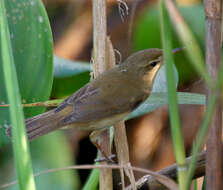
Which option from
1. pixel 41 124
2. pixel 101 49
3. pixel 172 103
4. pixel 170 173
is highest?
pixel 101 49

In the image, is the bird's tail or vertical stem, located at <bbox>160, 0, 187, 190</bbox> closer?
vertical stem, located at <bbox>160, 0, 187, 190</bbox>

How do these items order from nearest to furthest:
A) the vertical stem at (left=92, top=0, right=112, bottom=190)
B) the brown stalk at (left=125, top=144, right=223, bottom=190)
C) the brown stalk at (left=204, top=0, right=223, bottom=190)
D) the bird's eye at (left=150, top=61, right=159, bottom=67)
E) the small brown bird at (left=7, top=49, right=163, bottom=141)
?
the brown stalk at (left=204, top=0, right=223, bottom=190), the brown stalk at (left=125, top=144, right=223, bottom=190), the vertical stem at (left=92, top=0, right=112, bottom=190), the small brown bird at (left=7, top=49, right=163, bottom=141), the bird's eye at (left=150, top=61, right=159, bottom=67)

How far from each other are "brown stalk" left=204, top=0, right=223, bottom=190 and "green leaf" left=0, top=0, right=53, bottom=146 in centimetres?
69

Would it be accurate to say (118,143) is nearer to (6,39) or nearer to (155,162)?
(6,39)

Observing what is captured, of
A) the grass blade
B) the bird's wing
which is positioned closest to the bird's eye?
the bird's wing

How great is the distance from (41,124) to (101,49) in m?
0.37

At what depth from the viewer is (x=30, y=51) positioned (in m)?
1.43

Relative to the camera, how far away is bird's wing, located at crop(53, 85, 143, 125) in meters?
1.63

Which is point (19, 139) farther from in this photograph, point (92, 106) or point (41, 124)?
point (92, 106)

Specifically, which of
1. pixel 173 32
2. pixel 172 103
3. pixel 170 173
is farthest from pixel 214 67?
pixel 173 32

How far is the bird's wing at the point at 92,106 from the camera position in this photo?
1627 mm

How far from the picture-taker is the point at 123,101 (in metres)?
1.70

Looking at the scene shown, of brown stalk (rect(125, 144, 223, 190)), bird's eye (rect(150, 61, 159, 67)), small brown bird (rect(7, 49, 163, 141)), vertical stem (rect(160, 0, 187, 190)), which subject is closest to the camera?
vertical stem (rect(160, 0, 187, 190))

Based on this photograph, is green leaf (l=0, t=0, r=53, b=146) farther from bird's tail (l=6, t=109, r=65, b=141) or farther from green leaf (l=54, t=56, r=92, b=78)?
green leaf (l=54, t=56, r=92, b=78)
